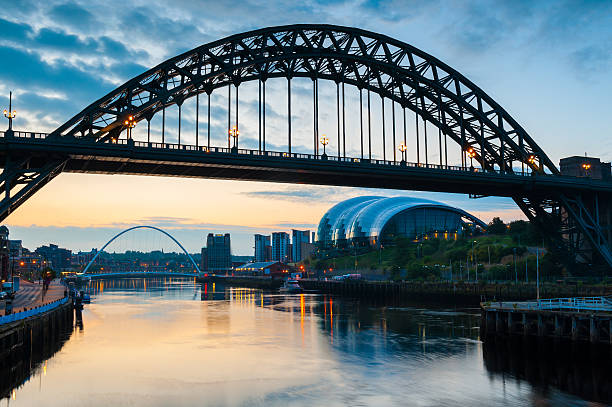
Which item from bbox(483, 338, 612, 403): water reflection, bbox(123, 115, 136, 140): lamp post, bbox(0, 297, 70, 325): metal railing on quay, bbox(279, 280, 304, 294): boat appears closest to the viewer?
bbox(483, 338, 612, 403): water reflection

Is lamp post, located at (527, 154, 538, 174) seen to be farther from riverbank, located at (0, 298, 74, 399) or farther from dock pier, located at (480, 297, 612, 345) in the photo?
riverbank, located at (0, 298, 74, 399)

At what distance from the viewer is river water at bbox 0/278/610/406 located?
29719 mm

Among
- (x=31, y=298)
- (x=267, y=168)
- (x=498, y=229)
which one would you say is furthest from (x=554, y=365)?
(x=498, y=229)

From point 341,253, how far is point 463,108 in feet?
386

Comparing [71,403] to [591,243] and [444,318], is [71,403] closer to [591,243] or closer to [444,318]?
[444,318]

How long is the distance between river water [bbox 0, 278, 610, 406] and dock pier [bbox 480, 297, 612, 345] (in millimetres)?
2349

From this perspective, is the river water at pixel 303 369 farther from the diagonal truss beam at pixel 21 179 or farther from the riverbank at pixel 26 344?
the diagonal truss beam at pixel 21 179

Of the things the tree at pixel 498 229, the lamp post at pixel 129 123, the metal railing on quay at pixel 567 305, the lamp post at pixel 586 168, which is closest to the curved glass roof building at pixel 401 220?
the tree at pixel 498 229

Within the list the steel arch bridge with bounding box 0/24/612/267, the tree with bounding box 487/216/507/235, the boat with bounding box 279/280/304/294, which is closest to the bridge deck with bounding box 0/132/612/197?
the steel arch bridge with bounding box 0/24/612/267

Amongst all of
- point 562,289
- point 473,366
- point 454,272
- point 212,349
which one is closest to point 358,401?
point 473,366

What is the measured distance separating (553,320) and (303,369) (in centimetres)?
1998

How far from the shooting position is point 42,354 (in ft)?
141

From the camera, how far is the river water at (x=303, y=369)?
29719 mm

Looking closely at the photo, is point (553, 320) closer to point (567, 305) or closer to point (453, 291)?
point (567, 305)
